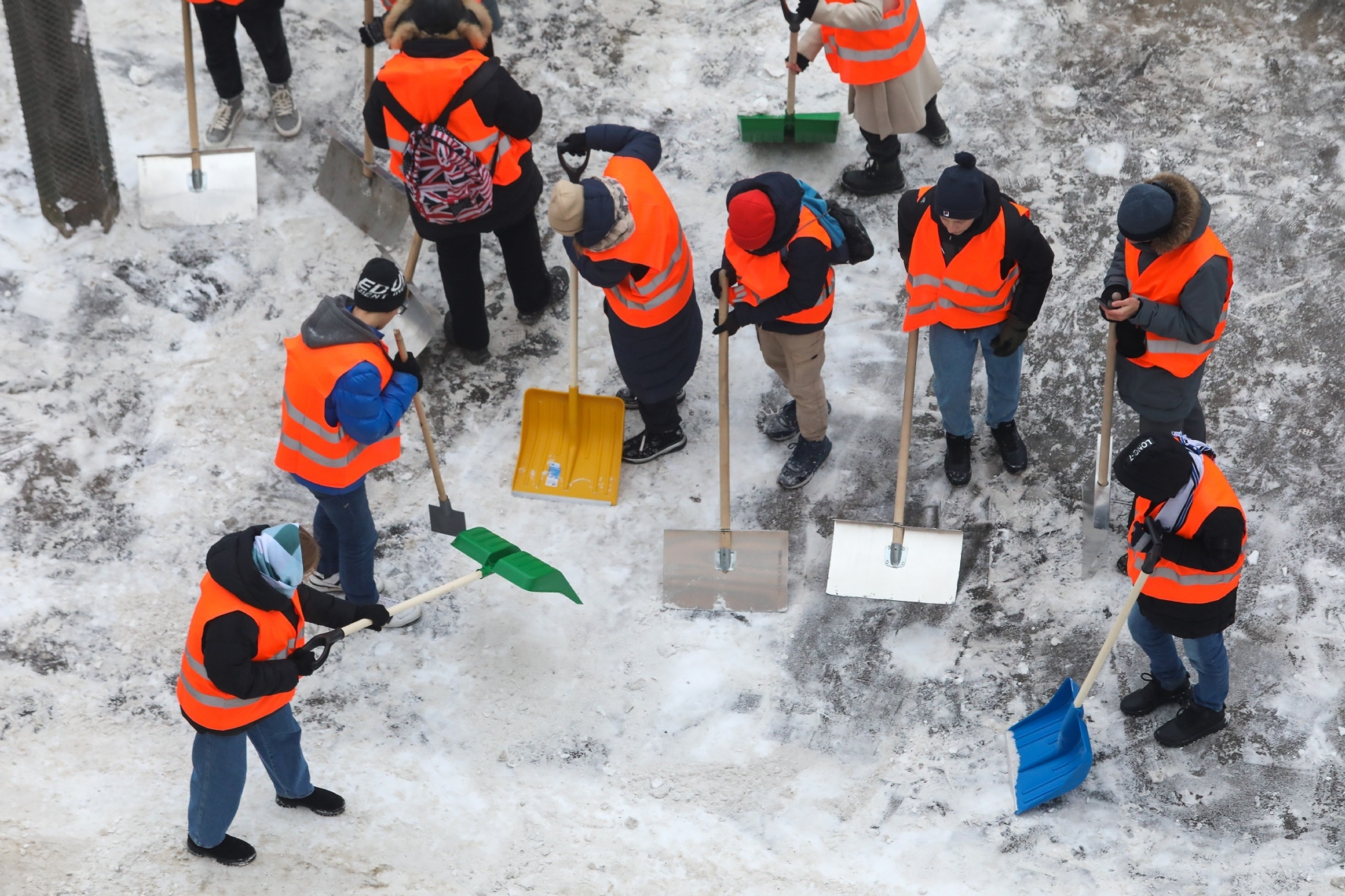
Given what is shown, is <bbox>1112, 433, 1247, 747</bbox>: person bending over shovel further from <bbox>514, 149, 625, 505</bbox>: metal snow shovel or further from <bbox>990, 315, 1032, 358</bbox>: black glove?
<bbox>514, 149, 625, 505</bbox>: metal snow shovel

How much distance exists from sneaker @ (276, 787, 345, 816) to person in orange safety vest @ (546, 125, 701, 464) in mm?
1877

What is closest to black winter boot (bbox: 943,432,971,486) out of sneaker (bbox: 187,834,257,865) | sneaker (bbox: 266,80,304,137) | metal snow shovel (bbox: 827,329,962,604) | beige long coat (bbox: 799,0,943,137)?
metal snow shovel (bbox: 827,329,962,604)

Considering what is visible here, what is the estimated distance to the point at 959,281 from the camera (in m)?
4.36

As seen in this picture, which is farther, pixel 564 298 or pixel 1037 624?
pixel 564 298

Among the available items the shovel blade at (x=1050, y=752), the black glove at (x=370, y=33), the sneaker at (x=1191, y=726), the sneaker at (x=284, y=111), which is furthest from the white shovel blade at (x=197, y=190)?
the sneaker at (x=1191, y=726)

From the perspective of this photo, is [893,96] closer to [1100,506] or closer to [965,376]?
[965,376]

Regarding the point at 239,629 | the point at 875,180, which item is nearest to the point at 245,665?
the point at 239,629

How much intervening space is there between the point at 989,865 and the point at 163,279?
4.50 metres

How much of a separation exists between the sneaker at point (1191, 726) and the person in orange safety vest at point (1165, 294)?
1.08 meters

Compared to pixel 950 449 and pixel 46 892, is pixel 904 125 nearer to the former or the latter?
pixel 950 449

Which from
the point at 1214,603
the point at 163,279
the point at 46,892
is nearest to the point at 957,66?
the point at 1214,603

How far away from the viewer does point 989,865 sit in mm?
4066

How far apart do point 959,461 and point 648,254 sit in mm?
1620

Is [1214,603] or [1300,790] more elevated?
[1214,603]
